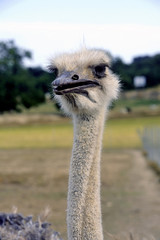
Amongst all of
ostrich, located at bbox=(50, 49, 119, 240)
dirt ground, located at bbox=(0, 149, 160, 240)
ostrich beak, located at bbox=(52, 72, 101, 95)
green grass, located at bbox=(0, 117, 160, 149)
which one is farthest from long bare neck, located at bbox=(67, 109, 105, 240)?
green grass, located at bbox=(0, 117, 160, 149)

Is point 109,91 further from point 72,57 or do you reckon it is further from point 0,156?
point 0,156

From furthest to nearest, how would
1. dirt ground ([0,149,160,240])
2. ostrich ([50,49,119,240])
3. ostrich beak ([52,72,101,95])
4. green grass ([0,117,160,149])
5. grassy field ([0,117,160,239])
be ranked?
green grass ([0,117,160,149]) → grassy field ([0,117,160,239]) → dirt ground ([0,149,160,240]) → ostrich ([50,49,119,240]) → ostrich beak ([52,72,101,95])

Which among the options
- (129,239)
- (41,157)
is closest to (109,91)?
(129,239)

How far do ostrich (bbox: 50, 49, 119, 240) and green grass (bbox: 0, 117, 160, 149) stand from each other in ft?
48.3

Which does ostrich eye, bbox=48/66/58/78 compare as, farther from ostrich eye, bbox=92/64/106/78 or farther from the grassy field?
the grassy field

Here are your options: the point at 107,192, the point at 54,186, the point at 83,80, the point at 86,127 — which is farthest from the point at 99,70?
the point at 54,186

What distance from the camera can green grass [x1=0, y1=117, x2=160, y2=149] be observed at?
20.5m

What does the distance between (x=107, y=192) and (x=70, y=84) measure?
21.8 feet

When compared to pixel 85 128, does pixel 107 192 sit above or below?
below

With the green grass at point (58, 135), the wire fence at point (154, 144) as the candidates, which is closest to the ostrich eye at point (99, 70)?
the wire fence at point (154, 144)

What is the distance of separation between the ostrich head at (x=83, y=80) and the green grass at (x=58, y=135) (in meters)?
14.8

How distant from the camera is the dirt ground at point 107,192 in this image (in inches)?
249

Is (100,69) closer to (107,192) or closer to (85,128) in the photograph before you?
(85,128)

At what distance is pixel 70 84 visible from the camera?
1950 millimetres
